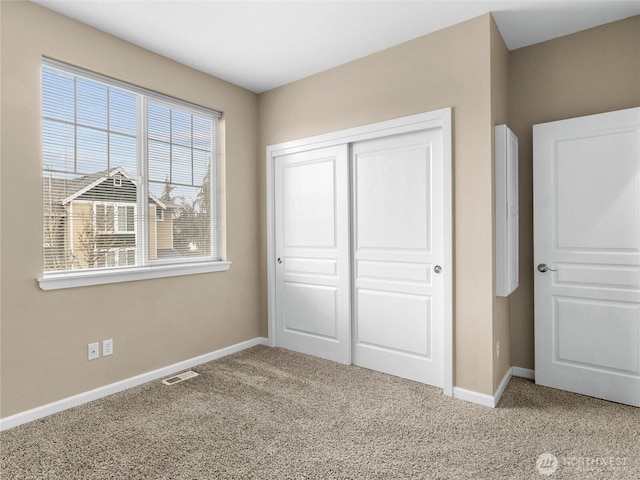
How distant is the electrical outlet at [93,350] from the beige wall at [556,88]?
3.12 meters

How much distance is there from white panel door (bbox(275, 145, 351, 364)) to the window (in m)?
0.68

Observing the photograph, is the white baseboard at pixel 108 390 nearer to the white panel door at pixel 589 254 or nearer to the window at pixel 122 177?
the window at pixel 122 177

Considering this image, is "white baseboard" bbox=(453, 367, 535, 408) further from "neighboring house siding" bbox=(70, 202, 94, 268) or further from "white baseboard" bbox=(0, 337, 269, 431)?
"neighboring house siding" bbox=(70, 202, 94, 268)

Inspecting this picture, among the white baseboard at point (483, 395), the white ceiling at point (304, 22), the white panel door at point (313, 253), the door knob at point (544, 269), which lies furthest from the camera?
the white panel door at point (313, 253)

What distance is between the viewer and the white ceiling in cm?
242

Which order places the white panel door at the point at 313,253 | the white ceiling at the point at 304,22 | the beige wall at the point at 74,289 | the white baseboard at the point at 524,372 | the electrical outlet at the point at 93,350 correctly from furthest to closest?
the white panel door at the point at 313,253 → the white baseboard at the point at 524,372 → the electrical outlet at the point at 93,350 → the white ceiling at the point at 304,22 → the beige wall at the point at 74,289

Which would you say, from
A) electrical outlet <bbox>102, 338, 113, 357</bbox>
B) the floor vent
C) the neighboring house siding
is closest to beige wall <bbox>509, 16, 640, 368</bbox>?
the floor vent

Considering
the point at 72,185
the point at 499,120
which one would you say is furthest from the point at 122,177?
the point at 499,120

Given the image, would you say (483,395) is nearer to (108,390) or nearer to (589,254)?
(589,254)

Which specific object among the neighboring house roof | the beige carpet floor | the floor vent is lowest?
the beige carpet floor

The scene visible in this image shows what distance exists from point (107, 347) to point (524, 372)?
314 cm

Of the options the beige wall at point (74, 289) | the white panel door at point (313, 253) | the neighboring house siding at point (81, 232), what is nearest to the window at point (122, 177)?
the neighboring house siding at point (81, 232)

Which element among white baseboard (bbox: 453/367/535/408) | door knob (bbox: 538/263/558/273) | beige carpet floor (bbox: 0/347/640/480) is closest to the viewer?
beige carpet floor (bbox: 0/347/640/480)

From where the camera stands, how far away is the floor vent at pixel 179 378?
2.96 m
